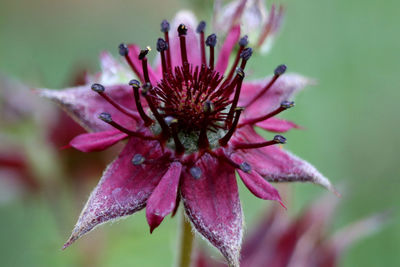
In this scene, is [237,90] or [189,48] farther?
[189,48]

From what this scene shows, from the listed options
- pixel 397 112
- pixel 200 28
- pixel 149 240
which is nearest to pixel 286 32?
pixel 397 112

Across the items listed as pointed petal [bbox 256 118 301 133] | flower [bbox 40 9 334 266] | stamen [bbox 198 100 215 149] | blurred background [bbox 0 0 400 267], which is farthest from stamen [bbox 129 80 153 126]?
blurred background [bbox 0 0 400 267]

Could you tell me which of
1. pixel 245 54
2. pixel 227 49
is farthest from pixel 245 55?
pixel 227 49

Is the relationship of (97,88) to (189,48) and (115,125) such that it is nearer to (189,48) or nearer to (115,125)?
(115,125)

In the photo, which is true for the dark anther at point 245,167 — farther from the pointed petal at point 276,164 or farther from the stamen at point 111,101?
the stamen at point 111,101

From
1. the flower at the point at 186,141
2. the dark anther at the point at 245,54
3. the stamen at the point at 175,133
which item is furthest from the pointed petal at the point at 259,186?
the dark anther at the point at 245,54

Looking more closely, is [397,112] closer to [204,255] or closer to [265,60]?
[265,60]

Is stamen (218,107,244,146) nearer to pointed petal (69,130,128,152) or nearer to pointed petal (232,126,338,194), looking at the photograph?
pointed petal (232,126,338,194)
